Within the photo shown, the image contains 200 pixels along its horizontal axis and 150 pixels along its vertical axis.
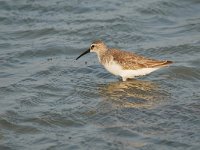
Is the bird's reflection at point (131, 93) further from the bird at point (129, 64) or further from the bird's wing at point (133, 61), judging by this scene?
the bird's wing at point (133, 61)

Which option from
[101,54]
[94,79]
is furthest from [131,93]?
[101,54]

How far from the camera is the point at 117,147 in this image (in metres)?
9.00

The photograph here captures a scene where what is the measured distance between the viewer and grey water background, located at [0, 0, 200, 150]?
9.47 m

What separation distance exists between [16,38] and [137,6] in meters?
3.45

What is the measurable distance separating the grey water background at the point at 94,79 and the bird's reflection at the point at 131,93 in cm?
2

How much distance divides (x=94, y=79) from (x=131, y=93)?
107cm

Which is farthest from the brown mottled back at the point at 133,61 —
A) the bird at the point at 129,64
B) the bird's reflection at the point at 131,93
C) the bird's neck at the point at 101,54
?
the bird's reflection at the point at 131,93

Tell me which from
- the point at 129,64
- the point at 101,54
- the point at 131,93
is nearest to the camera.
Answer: the point at 131,93

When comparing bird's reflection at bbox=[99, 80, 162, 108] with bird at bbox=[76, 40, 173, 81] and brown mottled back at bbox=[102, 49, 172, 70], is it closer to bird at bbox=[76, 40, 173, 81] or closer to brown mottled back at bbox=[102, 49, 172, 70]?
bird at bbox=[76, 40, 173, 81]

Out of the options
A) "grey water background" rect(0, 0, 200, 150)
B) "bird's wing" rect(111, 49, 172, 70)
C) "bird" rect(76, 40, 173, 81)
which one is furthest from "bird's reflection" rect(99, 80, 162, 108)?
"bird's wing" rect(111, 49, 172, 70)

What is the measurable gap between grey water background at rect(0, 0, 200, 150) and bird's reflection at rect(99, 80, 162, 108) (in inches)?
0.8

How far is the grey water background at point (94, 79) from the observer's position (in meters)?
9.47

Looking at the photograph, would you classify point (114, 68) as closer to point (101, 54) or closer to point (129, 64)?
point (129, 64)

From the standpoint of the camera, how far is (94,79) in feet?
40.7
